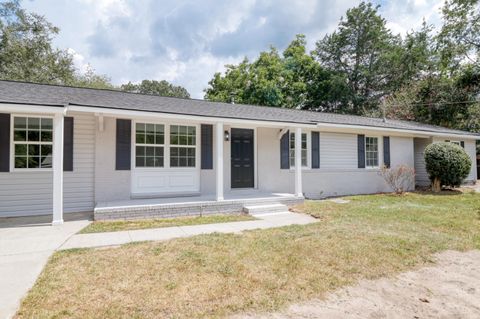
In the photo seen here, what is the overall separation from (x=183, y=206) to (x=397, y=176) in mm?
9116

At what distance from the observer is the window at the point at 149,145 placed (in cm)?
766

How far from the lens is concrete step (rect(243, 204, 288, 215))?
7.29 metres

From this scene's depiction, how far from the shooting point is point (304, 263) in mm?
3775

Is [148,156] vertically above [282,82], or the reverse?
[282,82]

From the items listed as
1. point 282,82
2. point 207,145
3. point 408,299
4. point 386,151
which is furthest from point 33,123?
point 282,82

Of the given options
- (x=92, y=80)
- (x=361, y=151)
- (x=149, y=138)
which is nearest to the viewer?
(x=149, y=138)

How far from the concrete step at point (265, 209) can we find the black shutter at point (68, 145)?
482 cm

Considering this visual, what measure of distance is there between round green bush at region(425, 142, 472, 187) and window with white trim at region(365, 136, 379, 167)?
7.50 feet

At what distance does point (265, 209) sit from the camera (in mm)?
7445

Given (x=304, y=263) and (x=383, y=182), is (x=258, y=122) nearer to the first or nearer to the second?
(x=304, y=263)

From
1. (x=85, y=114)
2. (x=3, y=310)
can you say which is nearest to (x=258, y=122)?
(x=85, y=114)

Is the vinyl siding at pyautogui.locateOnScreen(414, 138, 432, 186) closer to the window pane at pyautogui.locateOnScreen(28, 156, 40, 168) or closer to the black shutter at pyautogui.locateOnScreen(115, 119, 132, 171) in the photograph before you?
the black shutter at pyautogui.locateOnScreen(115, 119, 132, 171)

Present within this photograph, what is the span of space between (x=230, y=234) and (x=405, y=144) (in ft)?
36.2

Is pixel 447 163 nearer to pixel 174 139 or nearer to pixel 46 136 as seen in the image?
pixel 174 139
